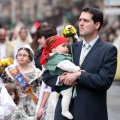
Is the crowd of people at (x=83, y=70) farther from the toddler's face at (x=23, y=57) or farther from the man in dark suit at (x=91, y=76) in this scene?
the toddler's face at (x=23, y=57)

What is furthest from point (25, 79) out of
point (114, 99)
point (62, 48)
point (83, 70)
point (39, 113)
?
point (83, 70)

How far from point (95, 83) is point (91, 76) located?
3.0 inches

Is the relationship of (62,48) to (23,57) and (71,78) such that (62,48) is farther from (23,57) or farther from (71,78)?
(23,57)

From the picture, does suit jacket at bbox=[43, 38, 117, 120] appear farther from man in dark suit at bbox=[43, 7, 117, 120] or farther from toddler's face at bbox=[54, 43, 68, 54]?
toddler's face at bbox=[54, 43, 68, 54]

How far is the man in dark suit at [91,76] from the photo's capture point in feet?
21.4

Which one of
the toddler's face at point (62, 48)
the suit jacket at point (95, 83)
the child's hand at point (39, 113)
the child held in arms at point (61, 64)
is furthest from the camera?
the child's hand at point (39, 113)

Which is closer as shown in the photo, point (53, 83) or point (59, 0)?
point (53, 83)

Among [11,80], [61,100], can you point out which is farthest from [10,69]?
[61,100]

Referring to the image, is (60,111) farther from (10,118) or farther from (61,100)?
(10,118)

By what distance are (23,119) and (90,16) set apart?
7.81 ft

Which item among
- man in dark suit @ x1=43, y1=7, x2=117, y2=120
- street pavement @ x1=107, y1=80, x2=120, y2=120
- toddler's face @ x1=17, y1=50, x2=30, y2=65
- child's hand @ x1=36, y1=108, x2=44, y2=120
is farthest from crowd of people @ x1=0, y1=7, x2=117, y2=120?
toddler's face @ x1=17, y1=50, x2=30, y2=65

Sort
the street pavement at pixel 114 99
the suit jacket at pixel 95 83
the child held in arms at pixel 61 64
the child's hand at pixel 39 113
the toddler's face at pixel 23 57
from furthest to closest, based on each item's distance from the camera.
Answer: the toddler's face at pixel 23 57 → the street pavement at pixel 114 99 → the child's hand at pixel 39 113 → the child held in arms at pixel 61 64 → the suit jacket at pixel 95 83

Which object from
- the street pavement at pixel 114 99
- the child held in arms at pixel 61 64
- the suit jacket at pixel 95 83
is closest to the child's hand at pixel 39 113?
the street pavement at pixel 114 99

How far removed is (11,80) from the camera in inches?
383
